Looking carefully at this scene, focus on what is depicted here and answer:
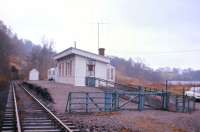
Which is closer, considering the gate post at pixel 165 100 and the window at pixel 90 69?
the gate post at pixel 165 100

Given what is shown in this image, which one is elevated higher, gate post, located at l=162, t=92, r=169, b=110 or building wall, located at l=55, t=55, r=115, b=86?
building wall, located at l=55, t=55, r=115, b=86

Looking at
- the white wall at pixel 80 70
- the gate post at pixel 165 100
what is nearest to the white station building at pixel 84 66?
the white wall at pixel 80 70

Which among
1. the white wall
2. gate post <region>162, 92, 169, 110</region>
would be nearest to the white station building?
the white wall

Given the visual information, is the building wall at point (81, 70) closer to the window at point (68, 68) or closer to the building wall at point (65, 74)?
the building wall at point (65, 74)

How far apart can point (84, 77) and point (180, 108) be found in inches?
607

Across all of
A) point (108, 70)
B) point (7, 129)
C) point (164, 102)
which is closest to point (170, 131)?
point (7, 129)

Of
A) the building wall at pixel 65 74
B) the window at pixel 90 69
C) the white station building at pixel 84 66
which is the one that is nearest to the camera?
the white station building at pixel 84 66

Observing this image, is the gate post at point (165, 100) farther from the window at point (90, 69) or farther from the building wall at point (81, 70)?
the window at point (90, 69)

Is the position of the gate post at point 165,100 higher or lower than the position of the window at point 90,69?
lower

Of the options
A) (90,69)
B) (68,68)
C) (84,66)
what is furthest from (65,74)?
(84,66)

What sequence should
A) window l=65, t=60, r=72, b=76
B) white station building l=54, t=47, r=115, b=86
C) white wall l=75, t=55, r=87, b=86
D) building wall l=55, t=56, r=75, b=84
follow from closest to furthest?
white wall l=75, t=55, r=87, b=86
white station building l=54, t=47, r=115, b=86
building wall l=55, t=56, r=75, b=84
window l=65, t=60, r=72, b=76

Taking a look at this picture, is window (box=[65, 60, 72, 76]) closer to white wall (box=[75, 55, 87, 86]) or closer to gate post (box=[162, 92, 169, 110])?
white wall (box=[75, 55, 87, 86])

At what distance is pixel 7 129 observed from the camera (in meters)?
11.5

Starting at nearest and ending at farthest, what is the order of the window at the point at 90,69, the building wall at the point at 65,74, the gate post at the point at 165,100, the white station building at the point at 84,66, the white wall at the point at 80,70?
the gate post at the point at 165,100 → the white wall at the point at 80,70 → the white station building at the point at 84,66 → the building wall at the point at 65,74 → the window at the point at 90,69
